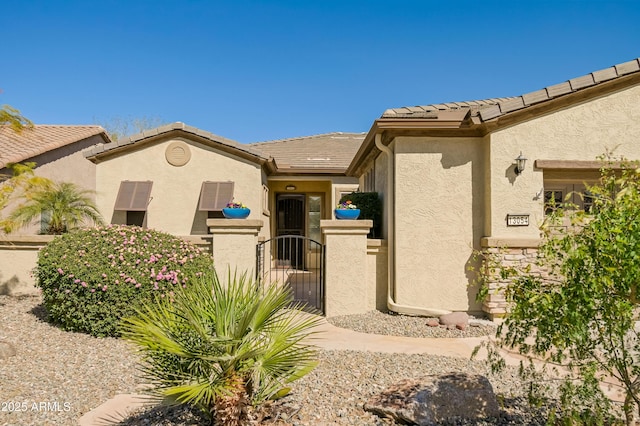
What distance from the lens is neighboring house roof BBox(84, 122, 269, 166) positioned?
12477 millimetres

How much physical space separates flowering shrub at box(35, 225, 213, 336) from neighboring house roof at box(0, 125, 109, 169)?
700 centimetres

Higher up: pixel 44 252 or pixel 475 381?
pixel 44 252

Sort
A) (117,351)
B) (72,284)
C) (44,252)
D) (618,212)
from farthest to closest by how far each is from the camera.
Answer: (44,252) → (72,284) → (117,351) → (618,212)

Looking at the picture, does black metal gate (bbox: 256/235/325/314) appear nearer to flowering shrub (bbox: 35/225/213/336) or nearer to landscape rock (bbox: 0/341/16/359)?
flowering shrub (bbox: 35/225/213/336)

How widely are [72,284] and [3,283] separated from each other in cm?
425

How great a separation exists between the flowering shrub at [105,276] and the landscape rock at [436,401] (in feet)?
12.9

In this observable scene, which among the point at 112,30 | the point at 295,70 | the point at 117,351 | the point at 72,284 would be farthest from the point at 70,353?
the point at 295,70

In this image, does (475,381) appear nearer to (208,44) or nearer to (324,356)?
(324,356)

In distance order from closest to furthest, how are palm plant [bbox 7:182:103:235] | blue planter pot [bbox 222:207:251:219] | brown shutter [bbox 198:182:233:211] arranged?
blue planter pot [bbox 222:207:251:219] → palm plant [bbox 7:182:103:235] → brown shutter [bbox 198:182:233:211]

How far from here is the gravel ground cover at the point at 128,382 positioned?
3.78 m

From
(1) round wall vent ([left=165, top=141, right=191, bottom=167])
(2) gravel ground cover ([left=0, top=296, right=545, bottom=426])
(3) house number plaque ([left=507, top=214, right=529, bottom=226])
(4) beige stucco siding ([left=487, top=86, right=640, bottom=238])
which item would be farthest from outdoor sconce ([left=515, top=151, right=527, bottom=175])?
(1) round wall vent ([left=165, top=141, right=191, bottom=167])

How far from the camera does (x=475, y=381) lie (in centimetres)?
397

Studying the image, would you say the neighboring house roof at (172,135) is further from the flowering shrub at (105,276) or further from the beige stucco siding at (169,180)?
the flowering shrub at (105,276)

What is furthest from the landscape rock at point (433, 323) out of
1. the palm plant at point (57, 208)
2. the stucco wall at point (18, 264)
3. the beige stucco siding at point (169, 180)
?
the stucco wall at point (18, 264)
